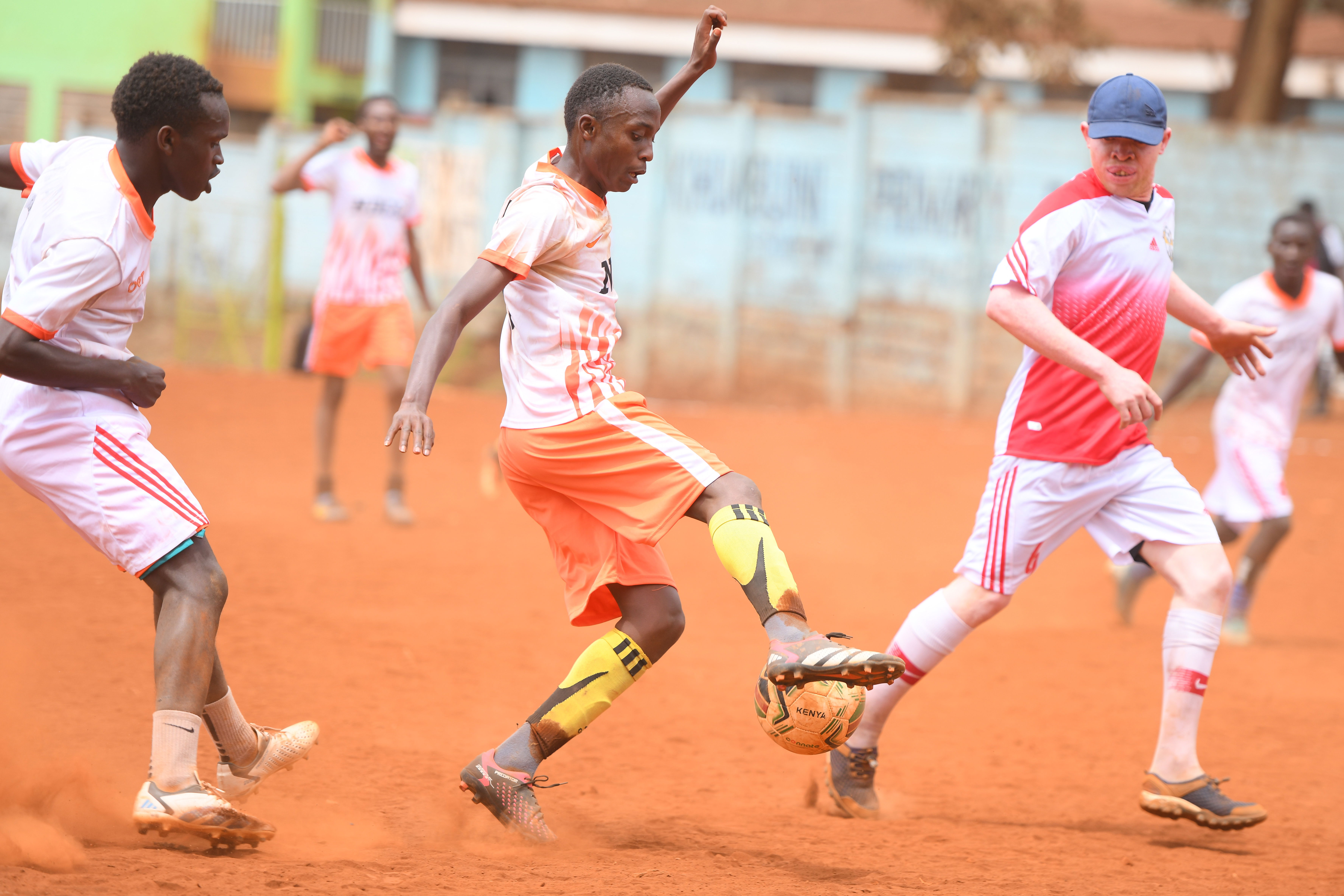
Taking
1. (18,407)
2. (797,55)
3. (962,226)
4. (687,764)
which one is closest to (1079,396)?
(687,764)

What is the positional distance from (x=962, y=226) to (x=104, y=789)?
13.3 meters

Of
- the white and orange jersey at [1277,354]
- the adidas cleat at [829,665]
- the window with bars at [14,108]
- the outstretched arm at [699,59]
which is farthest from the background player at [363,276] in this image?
the window with bars at [14,108]

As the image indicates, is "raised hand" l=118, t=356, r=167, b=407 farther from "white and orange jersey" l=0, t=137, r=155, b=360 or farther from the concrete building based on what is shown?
the concrete building

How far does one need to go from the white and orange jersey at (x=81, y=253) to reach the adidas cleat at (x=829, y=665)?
1929 millimetres

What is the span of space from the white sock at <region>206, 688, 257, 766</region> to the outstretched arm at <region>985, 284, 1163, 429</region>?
2.52m

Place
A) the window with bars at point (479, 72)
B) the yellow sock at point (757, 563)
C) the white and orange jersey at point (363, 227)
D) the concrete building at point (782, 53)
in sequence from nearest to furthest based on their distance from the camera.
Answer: the yellow sock at point (757, 563), the white and orange jersey at point (363, 227), the concrete building at point (782, 53), the window with bars at point (479, 72)

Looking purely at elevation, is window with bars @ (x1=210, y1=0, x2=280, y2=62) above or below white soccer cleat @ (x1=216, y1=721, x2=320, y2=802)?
above

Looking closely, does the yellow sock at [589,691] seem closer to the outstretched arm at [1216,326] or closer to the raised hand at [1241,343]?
the outstretched arm at [1216,326]

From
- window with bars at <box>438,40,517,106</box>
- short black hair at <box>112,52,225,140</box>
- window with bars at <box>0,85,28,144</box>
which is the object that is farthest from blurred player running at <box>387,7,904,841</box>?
window with bars at <box>438,40,517,106</box>

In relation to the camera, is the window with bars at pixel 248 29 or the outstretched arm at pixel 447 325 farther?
the window with bars at pixel 248 29

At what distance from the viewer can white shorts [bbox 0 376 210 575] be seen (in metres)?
3.64

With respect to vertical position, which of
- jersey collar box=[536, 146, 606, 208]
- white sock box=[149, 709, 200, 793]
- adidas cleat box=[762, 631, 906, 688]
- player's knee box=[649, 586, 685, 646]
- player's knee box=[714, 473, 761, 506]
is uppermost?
jersey collar box=[536, 146, 606, 208]

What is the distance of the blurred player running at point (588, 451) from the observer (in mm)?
3645

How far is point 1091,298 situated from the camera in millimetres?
4441
